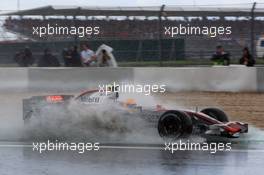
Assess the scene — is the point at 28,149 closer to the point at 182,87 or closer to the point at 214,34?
the point at 182,87

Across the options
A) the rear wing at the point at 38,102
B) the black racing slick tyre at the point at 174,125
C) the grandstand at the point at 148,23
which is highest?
the grandstand at the point at 148,23

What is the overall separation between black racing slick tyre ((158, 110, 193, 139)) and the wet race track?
21 centimetres

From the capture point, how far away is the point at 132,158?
27.9 ft

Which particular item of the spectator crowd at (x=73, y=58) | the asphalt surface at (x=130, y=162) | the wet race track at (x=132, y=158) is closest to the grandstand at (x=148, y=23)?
the spectator crowd at (x=73, y=58)

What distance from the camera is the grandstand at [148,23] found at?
53.4 feet

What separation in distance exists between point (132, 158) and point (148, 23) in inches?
334

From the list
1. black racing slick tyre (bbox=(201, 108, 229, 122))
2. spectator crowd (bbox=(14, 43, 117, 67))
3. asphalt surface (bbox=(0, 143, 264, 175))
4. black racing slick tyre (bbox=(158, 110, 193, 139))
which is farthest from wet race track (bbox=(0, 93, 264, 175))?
spectator crowd (bbox=(14, 43, 117, 67))

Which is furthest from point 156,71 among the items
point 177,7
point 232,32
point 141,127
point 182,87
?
point 141,127

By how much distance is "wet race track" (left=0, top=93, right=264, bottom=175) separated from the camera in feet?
25.3

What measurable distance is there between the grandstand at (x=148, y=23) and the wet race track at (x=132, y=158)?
5.68 m

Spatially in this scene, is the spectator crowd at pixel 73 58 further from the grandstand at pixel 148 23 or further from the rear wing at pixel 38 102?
the rear wing at pixel 38 102

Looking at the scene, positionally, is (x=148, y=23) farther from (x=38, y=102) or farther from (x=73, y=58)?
(x=38, y=102)

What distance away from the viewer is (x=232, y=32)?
17312 mm

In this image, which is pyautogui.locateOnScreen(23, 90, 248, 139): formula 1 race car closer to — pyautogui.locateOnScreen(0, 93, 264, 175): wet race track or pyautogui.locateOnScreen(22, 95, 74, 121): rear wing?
pyautogui.locateOnScreen(0, 93, 264, 175): wet race track
